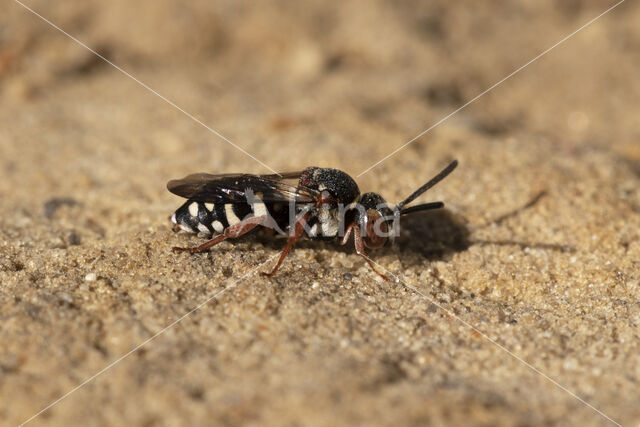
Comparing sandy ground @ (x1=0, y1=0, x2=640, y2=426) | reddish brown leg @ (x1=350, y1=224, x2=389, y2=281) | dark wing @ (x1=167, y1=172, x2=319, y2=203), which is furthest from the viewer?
reddish brown leg @ (x1=350, y1=224, x2=389, y2=281)

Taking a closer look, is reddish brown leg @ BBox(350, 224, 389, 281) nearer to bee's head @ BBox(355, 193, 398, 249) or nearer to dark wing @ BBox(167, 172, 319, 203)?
bee's head @ BBox(355, 193, 398, 249)

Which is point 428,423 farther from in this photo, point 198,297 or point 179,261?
point 179,261

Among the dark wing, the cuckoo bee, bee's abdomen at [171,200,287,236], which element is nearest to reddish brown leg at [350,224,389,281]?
the cuckoo bee

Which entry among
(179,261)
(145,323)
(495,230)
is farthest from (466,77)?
(145,323)

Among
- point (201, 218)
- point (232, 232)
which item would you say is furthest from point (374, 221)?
point (201, 218)

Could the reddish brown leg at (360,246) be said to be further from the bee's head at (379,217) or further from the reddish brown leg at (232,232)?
the reddish brown leg at (232,232)

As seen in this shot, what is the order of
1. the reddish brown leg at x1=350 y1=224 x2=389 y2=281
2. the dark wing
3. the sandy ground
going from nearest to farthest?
the sandy ground < the dark wing < the reddish brown leg at x1=350 y1=224 x2=389 y2=281

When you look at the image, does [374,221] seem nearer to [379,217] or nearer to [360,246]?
[379,217]
